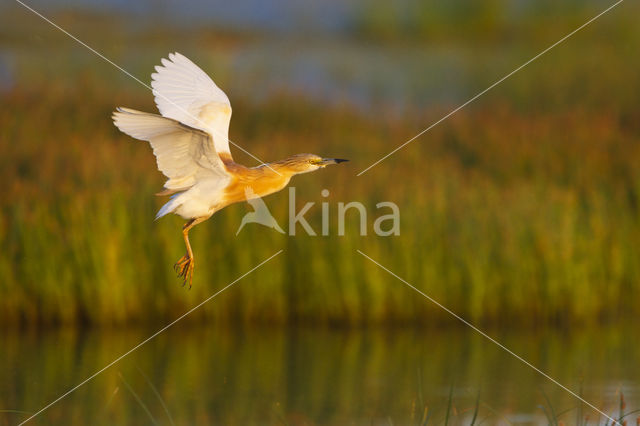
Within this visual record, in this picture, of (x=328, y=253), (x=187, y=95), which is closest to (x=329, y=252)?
(x=328, y=253)

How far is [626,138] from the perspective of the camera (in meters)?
13.4

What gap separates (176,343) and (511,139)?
5877 mm

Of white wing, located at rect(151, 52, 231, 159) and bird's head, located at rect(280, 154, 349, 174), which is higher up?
white wing, located at rect(151, 52, 231, 159)

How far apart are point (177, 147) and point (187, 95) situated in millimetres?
699

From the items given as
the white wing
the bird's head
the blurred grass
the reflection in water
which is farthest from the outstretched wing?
the blurred grass

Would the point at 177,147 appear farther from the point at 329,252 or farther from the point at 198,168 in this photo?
the point at 329,252

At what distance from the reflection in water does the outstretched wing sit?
2046 millimetres

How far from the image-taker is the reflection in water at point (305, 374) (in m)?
5.99

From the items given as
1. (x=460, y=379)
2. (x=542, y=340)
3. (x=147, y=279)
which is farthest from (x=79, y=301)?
(x=542, y=340)

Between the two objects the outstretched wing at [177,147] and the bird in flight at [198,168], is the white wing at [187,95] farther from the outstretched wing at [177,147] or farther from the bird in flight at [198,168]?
the outstretched wing at [177,147]

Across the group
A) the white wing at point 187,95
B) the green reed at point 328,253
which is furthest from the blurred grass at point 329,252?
the white wing at point 187,95

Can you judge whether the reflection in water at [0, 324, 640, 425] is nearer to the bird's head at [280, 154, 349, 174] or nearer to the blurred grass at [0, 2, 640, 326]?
the blurred grass at [0, 2, 640, 326]

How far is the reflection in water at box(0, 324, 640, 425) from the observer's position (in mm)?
5992

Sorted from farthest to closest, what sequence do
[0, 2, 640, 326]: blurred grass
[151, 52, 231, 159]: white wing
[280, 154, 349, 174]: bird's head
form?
1. [0, 2, 640, 326]: blurred grass
2. [151, 52, 231, 159]: white wing
3. [280, 154, 349, 174]: bird's head
